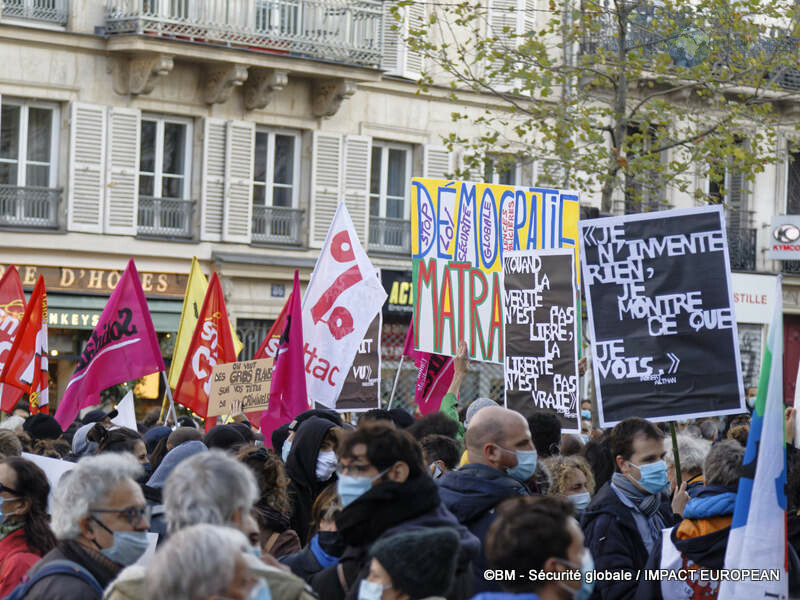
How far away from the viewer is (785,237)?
30.3m

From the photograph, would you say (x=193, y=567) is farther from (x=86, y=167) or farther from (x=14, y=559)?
(x=86, y=167)

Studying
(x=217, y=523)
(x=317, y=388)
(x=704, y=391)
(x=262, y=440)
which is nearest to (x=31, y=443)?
(x=262, y=440)

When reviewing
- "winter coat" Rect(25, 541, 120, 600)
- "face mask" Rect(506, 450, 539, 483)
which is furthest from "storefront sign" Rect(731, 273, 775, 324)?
"winter coat" Rect(25, 541, 120, 600)

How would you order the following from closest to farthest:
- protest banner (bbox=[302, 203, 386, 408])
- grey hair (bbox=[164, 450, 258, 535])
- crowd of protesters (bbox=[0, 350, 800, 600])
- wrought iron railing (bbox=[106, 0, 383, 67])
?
crowd of protesters (bbox=[0, 350, 800, 600]), grey hair (bbox=[164, 450, 258, 535]), protest banner (bbox=[302, 203, 386, 408]), wrought iron railing (bbox=[106, 0, 383, 67])

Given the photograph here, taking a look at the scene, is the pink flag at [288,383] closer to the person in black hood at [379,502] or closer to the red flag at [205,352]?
the red flag at [205,352]

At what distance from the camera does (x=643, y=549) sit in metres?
6.46

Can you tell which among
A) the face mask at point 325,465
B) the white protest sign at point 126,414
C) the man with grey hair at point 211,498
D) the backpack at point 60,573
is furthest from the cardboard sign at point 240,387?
the man with grey hair at point 211,498

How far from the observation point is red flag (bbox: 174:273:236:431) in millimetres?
12812

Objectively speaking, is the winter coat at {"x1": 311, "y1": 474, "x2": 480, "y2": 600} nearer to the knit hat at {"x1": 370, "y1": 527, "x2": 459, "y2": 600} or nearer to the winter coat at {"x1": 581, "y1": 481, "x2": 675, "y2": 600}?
the knit hat at {"x1": 370, "y1": 527, "x2": 459, "y2": 600}

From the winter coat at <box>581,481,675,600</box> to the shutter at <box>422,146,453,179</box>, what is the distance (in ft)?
65.1

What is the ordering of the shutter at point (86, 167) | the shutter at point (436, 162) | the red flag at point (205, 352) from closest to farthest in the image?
1. the red flag at point (205, 352)
2. the shutter at point (86, 167)
3. the shutter at point (436, 162)

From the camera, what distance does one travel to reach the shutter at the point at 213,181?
77.4ft

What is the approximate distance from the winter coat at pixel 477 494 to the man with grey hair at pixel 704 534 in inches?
27.1

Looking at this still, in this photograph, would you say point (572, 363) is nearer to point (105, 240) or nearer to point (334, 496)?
point (334, 496)
